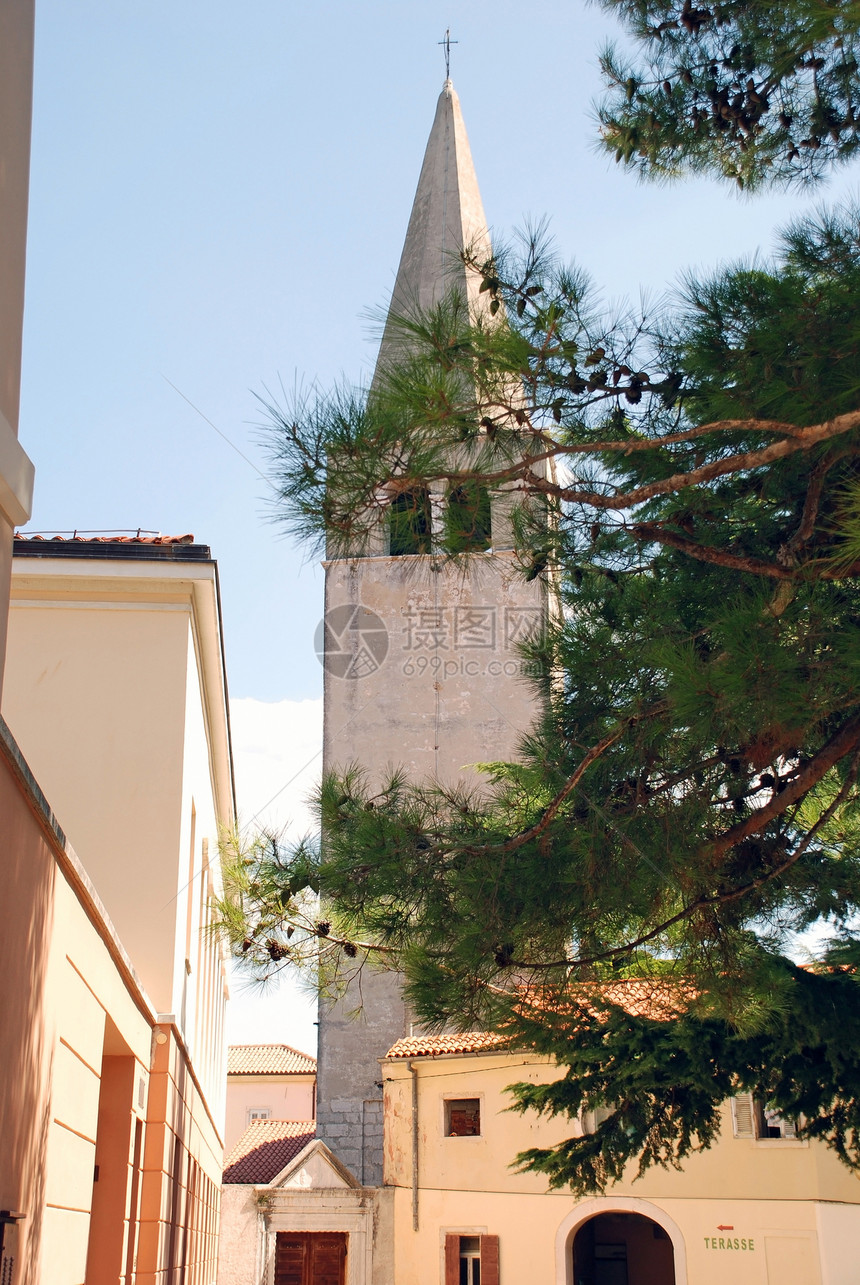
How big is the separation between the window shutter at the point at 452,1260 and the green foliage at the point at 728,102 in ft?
66.7

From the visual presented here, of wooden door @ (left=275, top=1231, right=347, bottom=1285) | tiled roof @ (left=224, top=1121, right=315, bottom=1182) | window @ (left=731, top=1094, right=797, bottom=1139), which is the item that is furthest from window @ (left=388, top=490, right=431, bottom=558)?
tiled roof @ (left=224, top=1121, right=315, bottom=1182)

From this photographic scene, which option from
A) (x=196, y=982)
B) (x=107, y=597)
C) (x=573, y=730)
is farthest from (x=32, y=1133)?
(x=196, y=982)

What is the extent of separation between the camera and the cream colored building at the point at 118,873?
584cm

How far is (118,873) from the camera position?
9.19m

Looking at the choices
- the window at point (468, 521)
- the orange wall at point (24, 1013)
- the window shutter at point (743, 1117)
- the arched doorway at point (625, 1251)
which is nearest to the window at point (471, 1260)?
the arched doorway at point (625, 1251)

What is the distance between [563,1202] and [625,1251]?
6333 millimetres

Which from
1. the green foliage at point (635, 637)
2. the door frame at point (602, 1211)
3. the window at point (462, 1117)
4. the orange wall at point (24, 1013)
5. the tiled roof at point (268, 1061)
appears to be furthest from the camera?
the tiled roof at point (268, 1061)

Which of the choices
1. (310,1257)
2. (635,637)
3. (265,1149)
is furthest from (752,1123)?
(635,637)

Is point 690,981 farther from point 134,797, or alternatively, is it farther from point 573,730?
point 134,797

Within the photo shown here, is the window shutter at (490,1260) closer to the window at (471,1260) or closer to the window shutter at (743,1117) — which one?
the window at (471,1260)

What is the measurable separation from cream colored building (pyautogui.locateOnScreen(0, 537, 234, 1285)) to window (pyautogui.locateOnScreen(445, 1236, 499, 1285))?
1064 cm

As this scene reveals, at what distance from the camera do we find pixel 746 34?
606cm

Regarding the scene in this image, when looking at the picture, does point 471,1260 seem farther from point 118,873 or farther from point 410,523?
point 410,523

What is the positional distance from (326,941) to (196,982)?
622 centimetres
